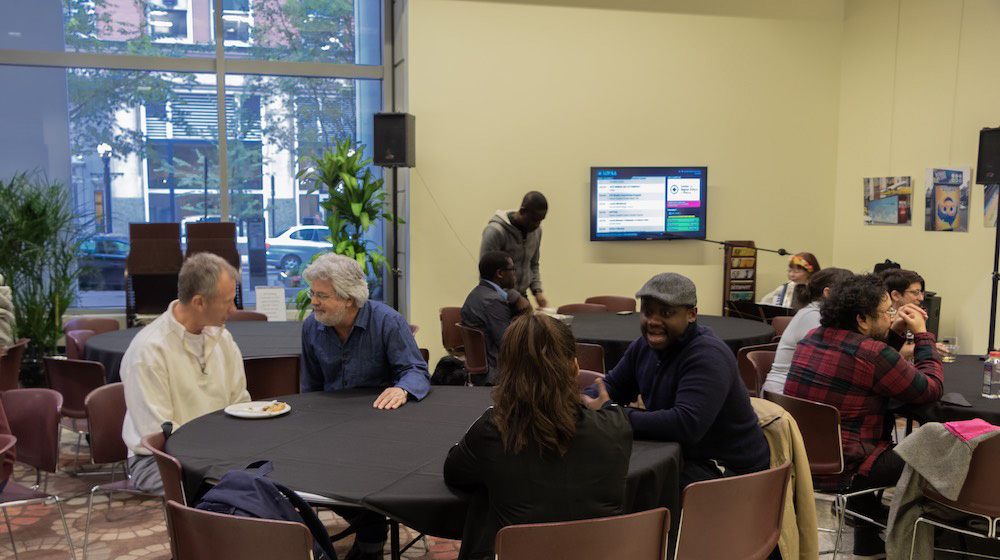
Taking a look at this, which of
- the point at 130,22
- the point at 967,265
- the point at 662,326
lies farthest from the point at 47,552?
the point at 967,265

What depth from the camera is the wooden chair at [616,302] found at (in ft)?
24.1

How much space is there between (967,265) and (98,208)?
790 cm

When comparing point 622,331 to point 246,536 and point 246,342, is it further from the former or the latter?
point 246,536

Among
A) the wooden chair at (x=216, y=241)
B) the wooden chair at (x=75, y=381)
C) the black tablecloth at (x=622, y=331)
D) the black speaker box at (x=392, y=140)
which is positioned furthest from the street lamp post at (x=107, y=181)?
the black tablecloth at (x=622, y=331)

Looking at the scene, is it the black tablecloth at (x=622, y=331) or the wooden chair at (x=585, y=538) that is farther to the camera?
the black tablecloth at (x=622, y=331)

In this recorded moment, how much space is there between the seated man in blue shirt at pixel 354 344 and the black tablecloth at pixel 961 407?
6.84 feet

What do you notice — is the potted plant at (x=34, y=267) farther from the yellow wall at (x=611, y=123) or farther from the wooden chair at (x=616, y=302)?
the wooden chair at (x=616, y=302)

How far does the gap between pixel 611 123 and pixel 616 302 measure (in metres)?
1.88

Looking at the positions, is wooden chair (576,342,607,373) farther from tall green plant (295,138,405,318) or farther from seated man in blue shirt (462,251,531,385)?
tall green plant (295,138,405,318)

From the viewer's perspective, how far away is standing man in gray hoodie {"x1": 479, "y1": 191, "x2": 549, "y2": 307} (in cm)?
657

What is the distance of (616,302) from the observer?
7.46m

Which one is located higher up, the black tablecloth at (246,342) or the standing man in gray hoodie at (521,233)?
the standing man in gray hoodie at (521,233)

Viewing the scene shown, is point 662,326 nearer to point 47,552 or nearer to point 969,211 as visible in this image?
point 47,552

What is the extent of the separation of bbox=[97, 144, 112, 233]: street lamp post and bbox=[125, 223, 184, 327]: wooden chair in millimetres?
835
